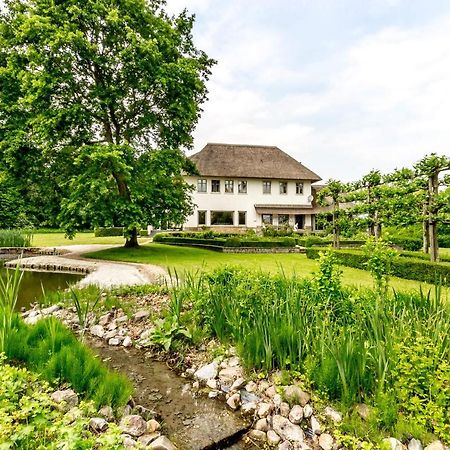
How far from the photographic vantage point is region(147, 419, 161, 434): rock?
3463 millimetres

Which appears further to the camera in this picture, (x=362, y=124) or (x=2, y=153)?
(x=362, y=124)

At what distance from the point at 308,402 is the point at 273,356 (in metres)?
0.71

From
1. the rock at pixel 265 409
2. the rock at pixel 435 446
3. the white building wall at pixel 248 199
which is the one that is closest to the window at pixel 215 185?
the white building wall at pixel 248 199

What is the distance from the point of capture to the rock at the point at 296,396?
378cm

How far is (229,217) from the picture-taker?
35.1 metres

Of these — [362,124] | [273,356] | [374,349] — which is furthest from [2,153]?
[362,124]

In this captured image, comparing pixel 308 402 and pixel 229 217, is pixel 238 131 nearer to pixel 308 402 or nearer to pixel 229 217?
pixel 229 217

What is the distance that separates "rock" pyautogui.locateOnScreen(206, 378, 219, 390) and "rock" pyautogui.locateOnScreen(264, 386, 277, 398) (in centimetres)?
75

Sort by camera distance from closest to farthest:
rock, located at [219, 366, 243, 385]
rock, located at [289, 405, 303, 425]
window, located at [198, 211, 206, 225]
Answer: rock, located at [289, 405, 303, 425], rock, located at [219, 366, 243, 385], window, located at [198, 211, 206, 225]

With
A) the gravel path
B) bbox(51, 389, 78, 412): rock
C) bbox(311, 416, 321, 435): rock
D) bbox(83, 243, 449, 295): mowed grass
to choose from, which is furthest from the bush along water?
bbox(83, 243, 449, 295): mowed grass

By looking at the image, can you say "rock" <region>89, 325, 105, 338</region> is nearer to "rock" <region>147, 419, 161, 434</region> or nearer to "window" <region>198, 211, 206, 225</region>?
"rock" <region>147, 419, 161, 434</region>

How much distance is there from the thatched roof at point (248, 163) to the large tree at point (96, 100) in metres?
16.4

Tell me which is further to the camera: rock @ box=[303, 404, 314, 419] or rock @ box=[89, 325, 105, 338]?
rock @ box=[89, 325, 105, 338]

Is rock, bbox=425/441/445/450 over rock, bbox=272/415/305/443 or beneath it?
over
